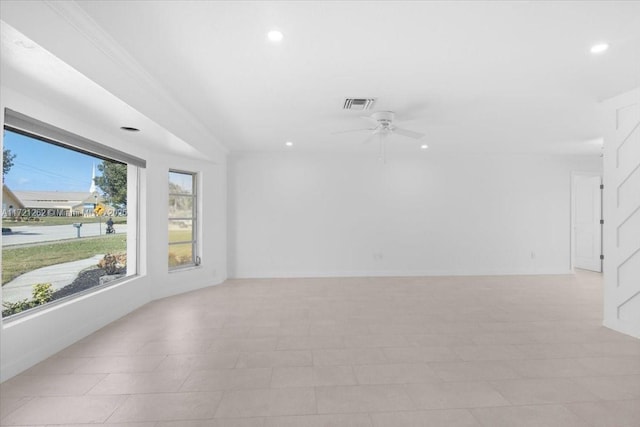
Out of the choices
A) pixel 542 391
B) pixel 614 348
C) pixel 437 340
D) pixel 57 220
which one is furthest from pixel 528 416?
pixel 57 220

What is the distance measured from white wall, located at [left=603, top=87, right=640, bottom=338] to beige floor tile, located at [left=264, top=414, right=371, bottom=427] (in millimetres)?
3393

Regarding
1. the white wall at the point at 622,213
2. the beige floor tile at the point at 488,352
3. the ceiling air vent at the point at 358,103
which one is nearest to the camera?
the beige floor tile at the point at 488,352

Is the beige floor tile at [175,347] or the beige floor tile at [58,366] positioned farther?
the beige floor tile at [175,347]

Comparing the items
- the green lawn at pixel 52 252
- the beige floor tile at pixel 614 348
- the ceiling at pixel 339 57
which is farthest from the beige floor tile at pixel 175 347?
the beige floor tile at pixel 614 348

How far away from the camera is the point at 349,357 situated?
116 inches

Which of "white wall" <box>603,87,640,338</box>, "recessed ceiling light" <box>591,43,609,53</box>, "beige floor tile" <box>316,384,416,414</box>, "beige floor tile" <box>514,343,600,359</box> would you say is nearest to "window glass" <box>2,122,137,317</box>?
"beige floor tile" <box>316,384,416,414</box>

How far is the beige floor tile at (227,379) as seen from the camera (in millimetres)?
2438

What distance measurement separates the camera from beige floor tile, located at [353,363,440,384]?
2523 mm

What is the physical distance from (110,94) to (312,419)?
2.86 m

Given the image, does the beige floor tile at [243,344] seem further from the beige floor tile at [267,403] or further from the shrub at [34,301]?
the shrub at [34,301]

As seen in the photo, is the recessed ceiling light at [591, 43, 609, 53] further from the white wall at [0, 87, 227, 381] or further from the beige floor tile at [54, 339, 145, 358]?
the beige floor tile at [54, 339, 145, 358]

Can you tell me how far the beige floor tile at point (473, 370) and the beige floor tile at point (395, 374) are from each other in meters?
0.09

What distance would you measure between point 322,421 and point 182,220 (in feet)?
14.8

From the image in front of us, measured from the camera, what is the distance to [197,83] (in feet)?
10.5
